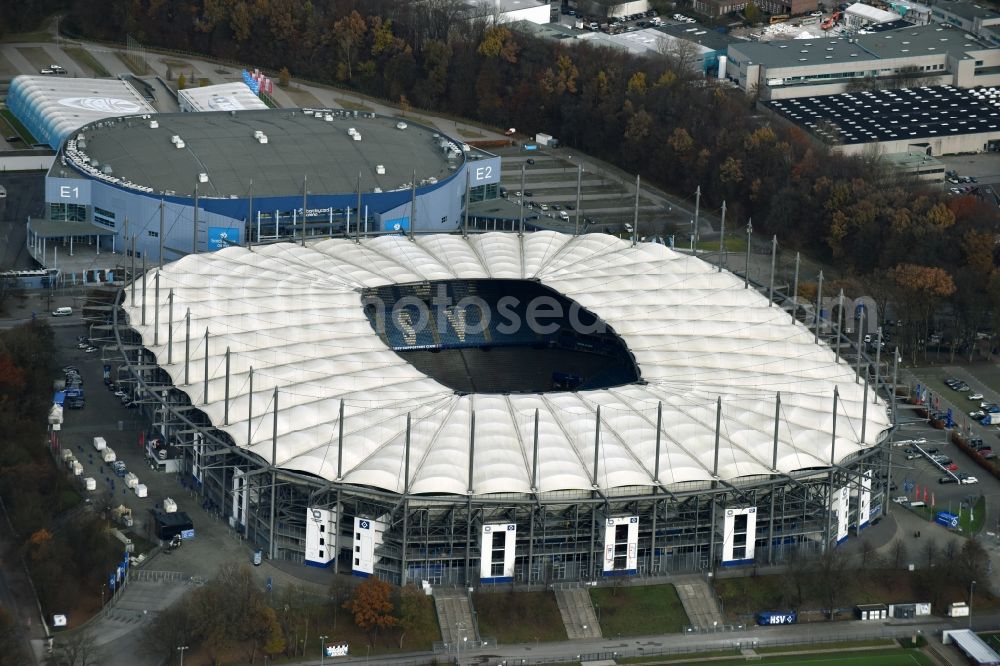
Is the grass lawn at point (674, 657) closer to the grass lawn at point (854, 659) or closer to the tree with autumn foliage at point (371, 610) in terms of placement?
the grass lawn at point (854, 659)

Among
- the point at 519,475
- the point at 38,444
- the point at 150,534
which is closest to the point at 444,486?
the point at 519,475

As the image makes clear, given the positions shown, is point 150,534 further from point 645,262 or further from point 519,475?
point 645,262

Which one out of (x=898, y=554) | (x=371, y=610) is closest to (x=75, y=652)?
(x=371, y=610)

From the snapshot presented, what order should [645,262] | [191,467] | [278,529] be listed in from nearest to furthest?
[278,529], [191,467], [645,262]

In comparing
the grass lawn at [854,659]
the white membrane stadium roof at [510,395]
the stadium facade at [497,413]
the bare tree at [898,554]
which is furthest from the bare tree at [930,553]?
the grass lawn at [854,659]

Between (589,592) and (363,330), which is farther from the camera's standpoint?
(363,330)

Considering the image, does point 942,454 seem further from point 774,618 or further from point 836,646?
point 836,646
